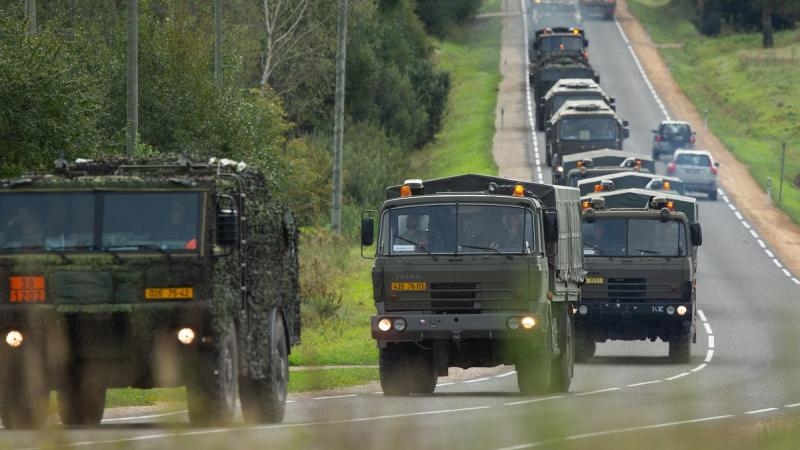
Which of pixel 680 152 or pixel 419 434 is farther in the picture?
pixel 680 152

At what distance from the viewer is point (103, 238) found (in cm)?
1415

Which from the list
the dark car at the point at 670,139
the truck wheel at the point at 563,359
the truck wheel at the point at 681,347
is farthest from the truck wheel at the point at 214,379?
the dark car at the point at 670,139

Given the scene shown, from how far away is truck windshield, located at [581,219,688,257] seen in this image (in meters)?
28.5

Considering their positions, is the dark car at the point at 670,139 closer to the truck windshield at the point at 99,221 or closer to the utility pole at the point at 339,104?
the utility pole at the point at 339,104

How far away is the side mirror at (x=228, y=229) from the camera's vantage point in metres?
13.9

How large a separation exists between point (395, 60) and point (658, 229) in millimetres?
63715

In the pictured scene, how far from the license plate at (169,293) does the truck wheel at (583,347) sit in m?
16.0

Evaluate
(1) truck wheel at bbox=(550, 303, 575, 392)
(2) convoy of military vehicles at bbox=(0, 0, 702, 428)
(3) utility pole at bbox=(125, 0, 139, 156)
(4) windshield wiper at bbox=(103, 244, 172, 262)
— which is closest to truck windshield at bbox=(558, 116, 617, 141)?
(3) utility pole at bbox=(125, 0, 139, 156)

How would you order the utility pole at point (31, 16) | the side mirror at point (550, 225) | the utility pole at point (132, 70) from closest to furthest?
the side mirror at point (550, 225) < the utility pole at point (132, 70) < the utility pole at point (31, 16)

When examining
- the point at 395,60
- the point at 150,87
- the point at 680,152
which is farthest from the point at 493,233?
the point at 395,60

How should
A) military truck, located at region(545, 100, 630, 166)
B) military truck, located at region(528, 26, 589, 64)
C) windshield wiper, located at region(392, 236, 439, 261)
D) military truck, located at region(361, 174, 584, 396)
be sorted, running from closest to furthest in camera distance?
military truck, located at region(361, 174, 584, 396), windshield wiper, located at region(392, 236, 439, 261), military truck, located at region(545, 100, 630, 166), military truck, located at region(528, 26, 589, 64)

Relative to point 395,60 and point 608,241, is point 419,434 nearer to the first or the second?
point 608,241

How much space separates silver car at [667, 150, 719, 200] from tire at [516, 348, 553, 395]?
42.9 metres

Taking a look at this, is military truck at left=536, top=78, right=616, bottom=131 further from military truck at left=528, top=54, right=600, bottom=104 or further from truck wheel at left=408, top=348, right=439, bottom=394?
truck wheel at left=408, top=348, right=439, bottom=394
